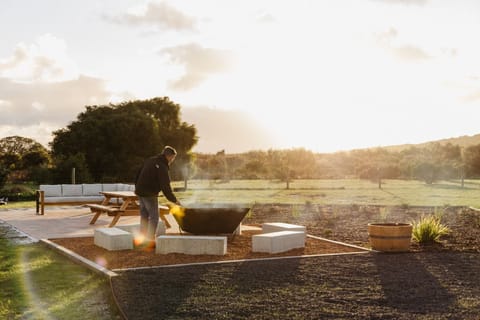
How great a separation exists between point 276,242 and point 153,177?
2160 millimetres

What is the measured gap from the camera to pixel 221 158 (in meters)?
55.1

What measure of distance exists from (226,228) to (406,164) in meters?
43.2

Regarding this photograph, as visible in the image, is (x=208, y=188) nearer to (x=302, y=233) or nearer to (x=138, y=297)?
(x=302, y=233)

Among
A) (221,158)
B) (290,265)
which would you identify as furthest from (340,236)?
(221,158)

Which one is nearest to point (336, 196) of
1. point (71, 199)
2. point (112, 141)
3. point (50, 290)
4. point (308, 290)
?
point (71, 199)

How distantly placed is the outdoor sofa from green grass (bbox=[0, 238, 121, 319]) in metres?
7.06

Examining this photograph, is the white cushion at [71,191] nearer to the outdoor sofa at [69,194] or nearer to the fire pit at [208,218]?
the outdoor sofa at [69,194]

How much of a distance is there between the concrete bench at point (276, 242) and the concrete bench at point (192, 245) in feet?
1.78

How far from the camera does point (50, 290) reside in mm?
5984

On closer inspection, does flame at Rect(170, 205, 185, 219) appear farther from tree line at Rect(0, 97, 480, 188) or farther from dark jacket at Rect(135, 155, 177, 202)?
tree line at Rect(0, 97, 480, 188)

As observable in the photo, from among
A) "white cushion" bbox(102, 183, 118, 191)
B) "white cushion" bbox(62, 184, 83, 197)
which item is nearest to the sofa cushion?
"white cushion" bbox(62, 184, 83, 197)

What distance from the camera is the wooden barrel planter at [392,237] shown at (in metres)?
8.52

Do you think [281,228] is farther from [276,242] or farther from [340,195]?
[340,195]

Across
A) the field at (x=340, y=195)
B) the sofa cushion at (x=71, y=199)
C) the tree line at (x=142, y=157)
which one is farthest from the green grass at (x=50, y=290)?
the tree line at (x=142, y=157)
